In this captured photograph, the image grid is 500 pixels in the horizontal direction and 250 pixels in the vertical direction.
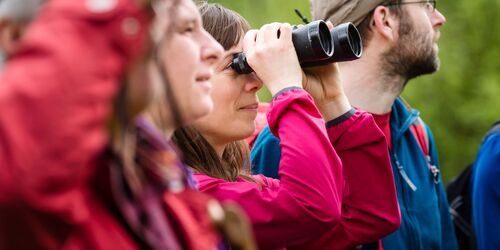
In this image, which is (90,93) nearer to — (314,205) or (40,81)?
(40,81)

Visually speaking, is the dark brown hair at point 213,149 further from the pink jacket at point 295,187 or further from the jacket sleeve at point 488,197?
the jacket sleeve at point 488,197

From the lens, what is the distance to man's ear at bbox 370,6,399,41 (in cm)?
419

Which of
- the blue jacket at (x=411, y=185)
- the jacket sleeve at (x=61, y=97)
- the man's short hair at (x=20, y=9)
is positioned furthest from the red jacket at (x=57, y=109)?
the blue jacket at (x=411, y=185)

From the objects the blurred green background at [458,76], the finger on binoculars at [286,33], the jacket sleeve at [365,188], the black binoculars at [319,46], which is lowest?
the blurred green background at [458,76]

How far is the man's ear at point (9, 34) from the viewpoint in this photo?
1.57 metres

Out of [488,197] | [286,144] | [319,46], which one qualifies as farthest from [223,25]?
[488,197]

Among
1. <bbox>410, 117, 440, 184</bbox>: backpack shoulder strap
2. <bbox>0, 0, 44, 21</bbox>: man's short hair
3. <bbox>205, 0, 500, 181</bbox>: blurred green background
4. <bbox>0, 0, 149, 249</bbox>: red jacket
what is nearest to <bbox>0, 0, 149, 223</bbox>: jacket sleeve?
<bbox>0, 0, 149, 249</bbox>: red jacket

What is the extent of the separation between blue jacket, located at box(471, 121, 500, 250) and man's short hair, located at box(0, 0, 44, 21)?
293 centimetres

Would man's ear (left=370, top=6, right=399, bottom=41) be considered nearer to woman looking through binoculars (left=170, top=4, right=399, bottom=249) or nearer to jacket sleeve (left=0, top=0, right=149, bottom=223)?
woman looking through binoculars (left=170, top=4, right=399, bottom=249)

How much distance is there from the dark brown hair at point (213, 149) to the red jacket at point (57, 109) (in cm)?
145

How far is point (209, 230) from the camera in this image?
5.85ft

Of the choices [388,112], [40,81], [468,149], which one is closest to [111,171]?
[40,81]

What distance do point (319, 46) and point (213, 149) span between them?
1.64 feet

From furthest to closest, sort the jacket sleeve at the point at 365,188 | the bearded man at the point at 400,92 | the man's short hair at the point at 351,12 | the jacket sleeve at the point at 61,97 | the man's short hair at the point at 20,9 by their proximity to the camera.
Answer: the man's short hair at the point at 351,12 < the bearded man at the point at 400,92 < the jacket sleeve at the point at 365,188 < the man's short hair at the point at 20,9 < the jacket sleeve at the point at 61,97
